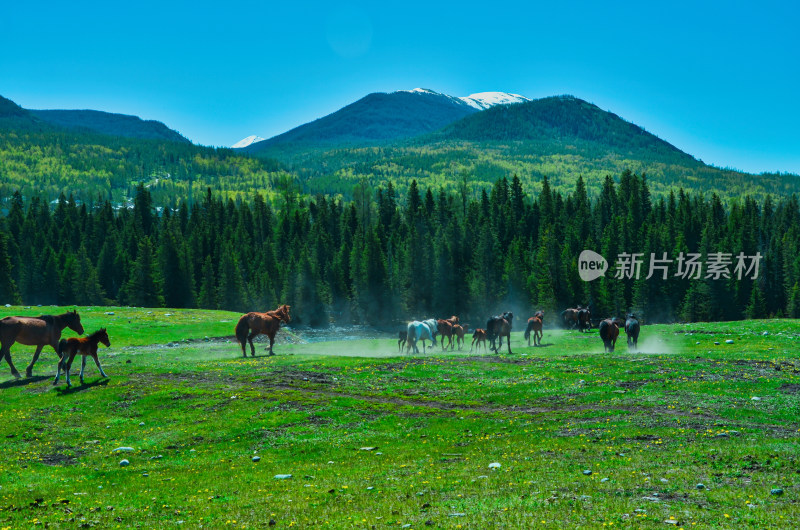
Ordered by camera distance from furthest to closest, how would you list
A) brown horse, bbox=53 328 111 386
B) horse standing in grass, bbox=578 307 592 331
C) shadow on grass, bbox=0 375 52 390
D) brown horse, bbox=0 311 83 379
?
1. horse standing in grass, bbox=578 307 592 331
2. brown horse, bbox=0 311 83 379
3. shadow on grass, bbox=0 375 52 390
4. brown horse, bbox=53 328 111 386

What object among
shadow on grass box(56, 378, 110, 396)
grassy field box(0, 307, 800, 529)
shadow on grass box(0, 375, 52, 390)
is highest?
grassy field box(0, 307, 800, 529)

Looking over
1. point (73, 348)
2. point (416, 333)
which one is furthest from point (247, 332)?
→ point (73, 348)

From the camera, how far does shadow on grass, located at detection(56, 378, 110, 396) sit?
90.5ft

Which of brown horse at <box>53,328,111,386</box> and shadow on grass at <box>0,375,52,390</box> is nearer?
brown horse at <box>53,328,111,386</box>

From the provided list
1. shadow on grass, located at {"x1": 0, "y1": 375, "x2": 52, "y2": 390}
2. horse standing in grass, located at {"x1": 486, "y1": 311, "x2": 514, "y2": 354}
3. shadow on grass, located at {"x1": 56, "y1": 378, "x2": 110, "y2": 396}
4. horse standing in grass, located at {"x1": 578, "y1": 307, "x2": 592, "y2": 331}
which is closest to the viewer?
shadow on grass, located at {"x1": 56, "y1": 378, "x2": 110, "y2": 396}

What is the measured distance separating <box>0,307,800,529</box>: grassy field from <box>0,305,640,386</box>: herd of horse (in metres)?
1.74

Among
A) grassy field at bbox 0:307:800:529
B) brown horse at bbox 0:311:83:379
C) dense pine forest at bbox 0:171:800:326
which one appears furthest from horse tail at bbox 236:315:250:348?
dense pine forest at bbox 0:171:800:326

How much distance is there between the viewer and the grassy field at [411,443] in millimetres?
11203

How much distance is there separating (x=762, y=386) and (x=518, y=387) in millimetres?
10270

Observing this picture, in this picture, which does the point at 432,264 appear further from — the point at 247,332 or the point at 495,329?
the point at 247,332

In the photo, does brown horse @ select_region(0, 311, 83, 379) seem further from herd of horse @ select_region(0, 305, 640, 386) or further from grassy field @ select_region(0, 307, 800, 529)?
grassy field @ select_region(0, 307, 800, 529)

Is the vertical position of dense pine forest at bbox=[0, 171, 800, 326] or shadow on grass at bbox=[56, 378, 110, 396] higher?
dense pine forest at bbox=[0, 171, 800, 326]

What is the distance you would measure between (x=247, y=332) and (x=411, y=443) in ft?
84.1

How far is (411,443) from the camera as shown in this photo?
746 inches
